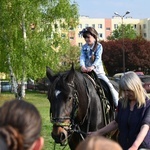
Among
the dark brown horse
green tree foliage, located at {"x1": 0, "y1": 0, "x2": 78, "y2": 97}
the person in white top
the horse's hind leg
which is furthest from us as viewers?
green tree foliage, located at {"x1": 0, "y1": 0, "x2": 78, "y2": 97}

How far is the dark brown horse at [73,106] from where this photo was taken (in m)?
5.80

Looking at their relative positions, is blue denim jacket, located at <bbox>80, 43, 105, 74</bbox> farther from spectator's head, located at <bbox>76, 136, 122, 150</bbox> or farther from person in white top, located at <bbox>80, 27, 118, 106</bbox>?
spectator's head, located at <bbox>76, 136, 122, 150</bbox>

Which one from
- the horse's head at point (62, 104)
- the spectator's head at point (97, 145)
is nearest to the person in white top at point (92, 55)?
the horse's head at point (62, 104)

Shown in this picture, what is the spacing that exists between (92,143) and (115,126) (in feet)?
9.25

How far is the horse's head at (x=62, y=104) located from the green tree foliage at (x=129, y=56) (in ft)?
220

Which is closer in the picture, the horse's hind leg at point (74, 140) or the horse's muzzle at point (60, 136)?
the horse's muzzle at point (60, 136)

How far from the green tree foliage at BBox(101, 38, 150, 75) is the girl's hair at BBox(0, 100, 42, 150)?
7067cm

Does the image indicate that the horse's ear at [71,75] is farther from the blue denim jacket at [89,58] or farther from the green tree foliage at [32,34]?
the green tree foliage at [32,34]

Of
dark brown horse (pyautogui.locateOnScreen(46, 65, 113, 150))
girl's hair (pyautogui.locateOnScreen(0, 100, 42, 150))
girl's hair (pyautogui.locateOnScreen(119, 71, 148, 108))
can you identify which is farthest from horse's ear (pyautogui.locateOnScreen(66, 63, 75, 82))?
girl's hair (pyautogui.locateOnScreen(0, 100, 42, 150))

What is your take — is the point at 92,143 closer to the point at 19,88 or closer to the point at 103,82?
the point at 103,82

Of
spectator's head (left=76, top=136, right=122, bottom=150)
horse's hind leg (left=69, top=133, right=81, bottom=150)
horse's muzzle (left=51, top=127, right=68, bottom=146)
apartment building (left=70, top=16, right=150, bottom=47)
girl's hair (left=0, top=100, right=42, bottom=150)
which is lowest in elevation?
horse's hind leg (left=69, top=133, right=81, bottom=150)

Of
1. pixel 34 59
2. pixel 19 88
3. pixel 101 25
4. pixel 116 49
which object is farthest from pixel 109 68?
pixel 101 25

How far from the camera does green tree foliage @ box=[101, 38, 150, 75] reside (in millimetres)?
73287

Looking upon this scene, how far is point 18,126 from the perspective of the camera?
2.42 meters
